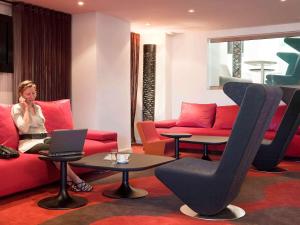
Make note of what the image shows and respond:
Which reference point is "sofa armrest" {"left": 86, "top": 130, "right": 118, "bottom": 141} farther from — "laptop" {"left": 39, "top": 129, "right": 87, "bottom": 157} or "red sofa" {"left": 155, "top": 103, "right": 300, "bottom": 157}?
"red sofa" {"left": 155, "top": 103, "right": 300, "bottom": 157}

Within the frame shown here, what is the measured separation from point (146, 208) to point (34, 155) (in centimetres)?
130

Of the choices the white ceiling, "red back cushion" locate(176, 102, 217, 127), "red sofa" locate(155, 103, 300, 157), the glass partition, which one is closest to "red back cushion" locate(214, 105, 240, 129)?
"red sofa" locate(155, 103, 300, 157)

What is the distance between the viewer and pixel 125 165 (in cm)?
347

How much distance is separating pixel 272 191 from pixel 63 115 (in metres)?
2.64

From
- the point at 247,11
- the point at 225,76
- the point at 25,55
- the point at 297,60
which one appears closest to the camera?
the point at 25,55

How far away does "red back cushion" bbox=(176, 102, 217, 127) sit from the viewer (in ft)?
23.1

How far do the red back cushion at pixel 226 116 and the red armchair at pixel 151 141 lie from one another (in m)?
1.17

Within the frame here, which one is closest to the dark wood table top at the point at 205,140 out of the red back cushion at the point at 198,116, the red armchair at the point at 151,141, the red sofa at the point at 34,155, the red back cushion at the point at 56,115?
the red armchair at the point at 151,141

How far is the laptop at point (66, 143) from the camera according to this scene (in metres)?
3.38

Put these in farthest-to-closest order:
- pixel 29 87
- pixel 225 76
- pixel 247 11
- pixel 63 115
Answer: pixel 225 76 → pixel 247 11 → pixel 63 115 → pixel 29 87

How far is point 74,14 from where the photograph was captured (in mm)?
6309

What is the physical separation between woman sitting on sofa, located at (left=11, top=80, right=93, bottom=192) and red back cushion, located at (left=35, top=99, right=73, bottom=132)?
0.46 m

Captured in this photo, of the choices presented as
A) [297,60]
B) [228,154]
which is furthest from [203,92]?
[228,154]

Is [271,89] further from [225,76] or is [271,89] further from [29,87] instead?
[225,76]
